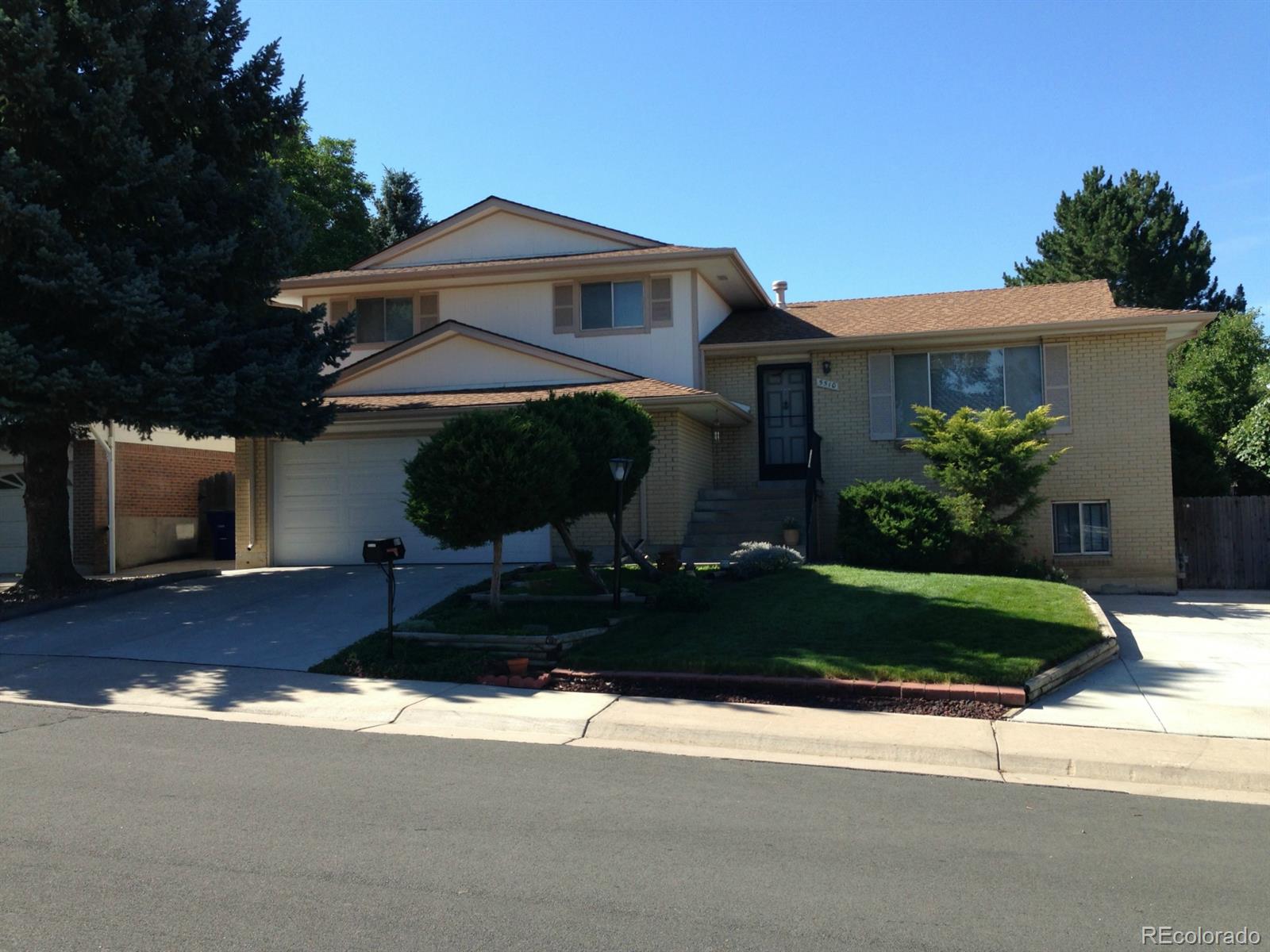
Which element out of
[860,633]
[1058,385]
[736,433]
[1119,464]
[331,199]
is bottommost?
[860,633]

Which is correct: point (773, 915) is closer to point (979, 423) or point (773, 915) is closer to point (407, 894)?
point (407, 894)

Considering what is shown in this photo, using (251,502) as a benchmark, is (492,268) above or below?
above

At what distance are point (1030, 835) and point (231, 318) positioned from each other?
13.2 m

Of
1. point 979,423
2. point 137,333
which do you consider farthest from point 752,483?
point 137,333

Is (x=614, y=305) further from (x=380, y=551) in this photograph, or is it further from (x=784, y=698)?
(x=784, y=698)

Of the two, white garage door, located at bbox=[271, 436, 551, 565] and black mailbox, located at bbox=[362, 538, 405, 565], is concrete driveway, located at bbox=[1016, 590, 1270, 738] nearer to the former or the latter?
black mailbox, located at bbox=[362, 538, 405, 565]

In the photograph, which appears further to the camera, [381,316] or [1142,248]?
[1142,248]

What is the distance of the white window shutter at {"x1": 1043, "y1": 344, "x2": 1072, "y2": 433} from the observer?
18031mm

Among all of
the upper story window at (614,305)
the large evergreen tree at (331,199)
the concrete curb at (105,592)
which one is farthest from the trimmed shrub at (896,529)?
the large evergreen tree at (331,199)

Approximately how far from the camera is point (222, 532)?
21047mm

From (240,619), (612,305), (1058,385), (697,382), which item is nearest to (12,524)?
(240,619)

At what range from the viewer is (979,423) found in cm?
1616

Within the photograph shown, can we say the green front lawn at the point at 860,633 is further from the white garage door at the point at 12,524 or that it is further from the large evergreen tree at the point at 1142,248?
the large evergreen tree at the point at 1142,248

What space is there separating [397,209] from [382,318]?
21.2 meters
